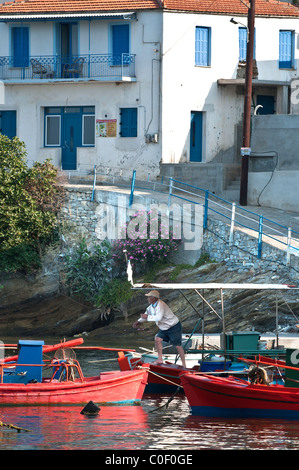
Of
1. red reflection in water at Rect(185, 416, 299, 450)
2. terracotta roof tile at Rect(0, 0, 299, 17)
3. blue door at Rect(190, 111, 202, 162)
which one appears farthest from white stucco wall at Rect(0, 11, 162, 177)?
red reflection in water at Rect(185, 416, 299, 450)

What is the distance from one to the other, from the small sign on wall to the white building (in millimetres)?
38

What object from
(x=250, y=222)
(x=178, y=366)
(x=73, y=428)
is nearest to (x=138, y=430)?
(x=73, y=428)

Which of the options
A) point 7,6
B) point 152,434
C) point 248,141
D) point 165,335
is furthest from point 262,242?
point 7,6

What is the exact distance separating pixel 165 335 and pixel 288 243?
8.58m

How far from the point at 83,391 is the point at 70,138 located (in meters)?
→ 20.5

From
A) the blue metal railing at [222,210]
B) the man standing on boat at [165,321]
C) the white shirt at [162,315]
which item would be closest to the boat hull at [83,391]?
the man standing on boat at [165,321]

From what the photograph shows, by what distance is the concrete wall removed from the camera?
3591 cm

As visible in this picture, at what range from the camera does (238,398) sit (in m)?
20.2

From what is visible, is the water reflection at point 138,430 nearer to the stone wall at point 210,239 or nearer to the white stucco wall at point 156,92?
the stone wall at point 210,239

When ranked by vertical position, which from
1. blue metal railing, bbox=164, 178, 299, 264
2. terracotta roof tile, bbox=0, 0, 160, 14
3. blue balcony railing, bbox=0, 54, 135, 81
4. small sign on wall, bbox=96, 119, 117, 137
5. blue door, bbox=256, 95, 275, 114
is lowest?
blue metal railing, bbox=164, 178, 299, 264

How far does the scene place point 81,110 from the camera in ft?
131

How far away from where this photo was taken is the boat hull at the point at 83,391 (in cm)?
2061

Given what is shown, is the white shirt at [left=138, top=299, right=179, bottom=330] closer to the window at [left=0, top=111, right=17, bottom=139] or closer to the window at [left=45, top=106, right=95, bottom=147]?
the window at [left=45, top=106, right=95, bottom=147]

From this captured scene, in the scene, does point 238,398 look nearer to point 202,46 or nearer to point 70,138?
point 70,138
